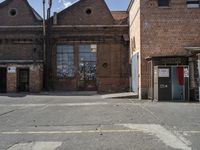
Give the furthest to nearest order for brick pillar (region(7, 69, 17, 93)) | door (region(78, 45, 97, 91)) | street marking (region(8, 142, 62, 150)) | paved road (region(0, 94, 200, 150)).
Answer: door (region(78, 45, 97, 91))
brick pillar (region(7, 69, 17, 93))
paved road (region(0, 94, 200, 150))
street marking (region(8, 142, 62, 150))

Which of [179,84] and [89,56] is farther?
[89,56]

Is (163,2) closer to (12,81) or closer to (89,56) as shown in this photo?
(89,56)

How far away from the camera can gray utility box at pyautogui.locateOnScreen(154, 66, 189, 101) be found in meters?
23.5

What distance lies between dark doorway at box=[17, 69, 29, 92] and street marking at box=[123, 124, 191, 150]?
22889mm

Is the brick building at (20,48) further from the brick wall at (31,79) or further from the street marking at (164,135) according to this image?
the street marking at (164,135)

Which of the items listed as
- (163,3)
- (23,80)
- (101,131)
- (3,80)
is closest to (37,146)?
(101,131)

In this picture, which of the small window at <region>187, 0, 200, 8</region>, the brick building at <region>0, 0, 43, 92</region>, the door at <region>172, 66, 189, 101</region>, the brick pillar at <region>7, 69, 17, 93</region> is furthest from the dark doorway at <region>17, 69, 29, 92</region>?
the small window at <region>187, 0, 200, 8</region>

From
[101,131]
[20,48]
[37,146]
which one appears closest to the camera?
[37,146]

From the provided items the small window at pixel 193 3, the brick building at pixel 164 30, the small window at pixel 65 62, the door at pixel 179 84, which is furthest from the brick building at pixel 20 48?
the small window at pixel 193 3

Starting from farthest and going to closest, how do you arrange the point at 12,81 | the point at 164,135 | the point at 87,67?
the point at 87,67 → the point at 12,81 → the point at 164,135

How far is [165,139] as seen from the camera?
33.0 ft

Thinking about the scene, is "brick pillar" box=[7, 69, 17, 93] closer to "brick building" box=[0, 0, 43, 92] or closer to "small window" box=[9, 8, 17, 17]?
"brick building" box=[0, 0, 43, 92]

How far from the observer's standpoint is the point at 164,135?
10703mm

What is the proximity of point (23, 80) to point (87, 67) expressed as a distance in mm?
6003
